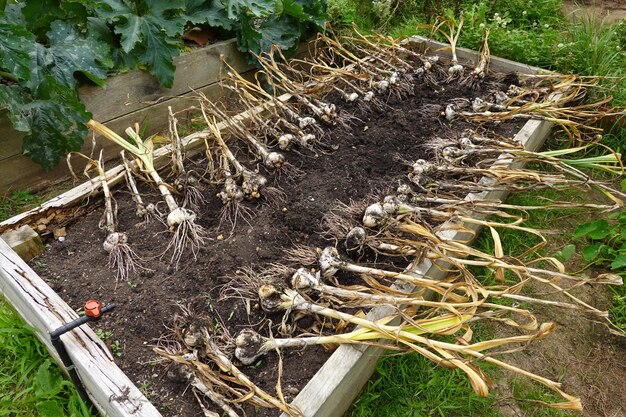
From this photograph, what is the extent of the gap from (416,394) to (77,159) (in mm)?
2462

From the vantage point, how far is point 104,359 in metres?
1.51

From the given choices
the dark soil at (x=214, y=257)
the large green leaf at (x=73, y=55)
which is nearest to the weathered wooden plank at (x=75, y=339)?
the dark soil at (x=214, y=257)

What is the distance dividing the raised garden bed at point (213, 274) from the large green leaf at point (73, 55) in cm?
69

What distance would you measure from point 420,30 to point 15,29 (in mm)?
3202

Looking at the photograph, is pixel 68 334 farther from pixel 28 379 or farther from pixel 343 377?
pixel 343 377

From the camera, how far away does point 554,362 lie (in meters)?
2.10

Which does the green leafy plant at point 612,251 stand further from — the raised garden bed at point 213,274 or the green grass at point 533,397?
the green grass at point 533,397

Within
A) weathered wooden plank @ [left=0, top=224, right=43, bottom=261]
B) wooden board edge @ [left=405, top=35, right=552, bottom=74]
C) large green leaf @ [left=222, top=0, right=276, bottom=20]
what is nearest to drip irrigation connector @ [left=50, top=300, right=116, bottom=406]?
weathered wooden plank @ [left=0, top=224, right=43, bottom=261]

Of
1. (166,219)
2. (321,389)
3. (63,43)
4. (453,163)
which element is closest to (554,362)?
(453,163)

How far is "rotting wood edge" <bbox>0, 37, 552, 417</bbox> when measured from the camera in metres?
1.40

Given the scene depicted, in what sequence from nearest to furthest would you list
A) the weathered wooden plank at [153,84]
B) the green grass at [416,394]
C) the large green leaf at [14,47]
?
the green grass at [416,394], the large green leaf at [14,47], the weathered wooden plank at [153,84]

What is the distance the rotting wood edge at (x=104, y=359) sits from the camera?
140 centimetres

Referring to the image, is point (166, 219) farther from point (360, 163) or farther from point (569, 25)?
point (569, 25)

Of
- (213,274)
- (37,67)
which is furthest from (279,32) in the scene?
(213,274)
